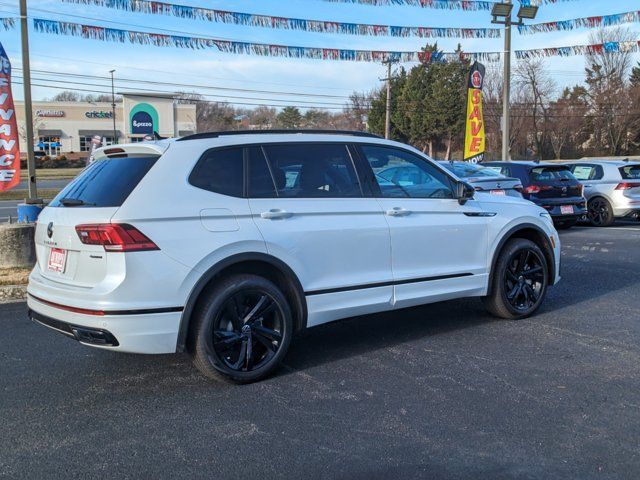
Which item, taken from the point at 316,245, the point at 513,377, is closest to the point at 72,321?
the point at 316,245

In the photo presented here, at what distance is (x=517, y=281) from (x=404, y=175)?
1715 millimetres

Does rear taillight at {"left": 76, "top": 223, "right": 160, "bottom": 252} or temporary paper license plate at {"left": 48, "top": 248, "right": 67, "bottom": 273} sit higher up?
rear taillight at {"left": 76, "top": 223, "right": 160, "bottom": 252}

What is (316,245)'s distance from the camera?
468 cm

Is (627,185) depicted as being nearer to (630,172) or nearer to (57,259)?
(630,172)

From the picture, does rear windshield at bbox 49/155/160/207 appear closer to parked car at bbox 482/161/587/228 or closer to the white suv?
the white suv

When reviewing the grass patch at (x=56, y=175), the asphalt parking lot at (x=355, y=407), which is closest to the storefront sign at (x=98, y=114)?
the grass patch at (x=56, y=175)

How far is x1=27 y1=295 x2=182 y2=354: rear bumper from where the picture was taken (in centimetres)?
399

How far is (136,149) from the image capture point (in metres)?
4.52

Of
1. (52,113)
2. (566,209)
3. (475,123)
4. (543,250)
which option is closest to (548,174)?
(566,209)

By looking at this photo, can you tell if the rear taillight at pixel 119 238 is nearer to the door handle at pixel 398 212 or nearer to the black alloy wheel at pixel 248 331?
the black alloy wheel at pixel 248 331

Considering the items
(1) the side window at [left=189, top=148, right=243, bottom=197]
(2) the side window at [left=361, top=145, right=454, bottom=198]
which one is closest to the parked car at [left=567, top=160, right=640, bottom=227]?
(2) the side window at [left=361, top=145, right=454, bottom=198]

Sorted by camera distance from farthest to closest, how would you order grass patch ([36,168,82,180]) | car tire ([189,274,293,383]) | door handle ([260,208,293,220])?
grass patch ([36,168,82,180]), door handle ([260,208,293,220]), car tire ([189,274,293,383])

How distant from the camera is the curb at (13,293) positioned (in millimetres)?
7262

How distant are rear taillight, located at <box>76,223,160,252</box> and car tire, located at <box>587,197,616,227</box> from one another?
45.2ft
